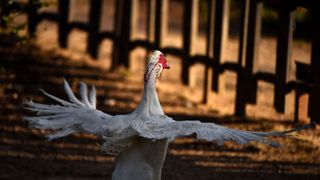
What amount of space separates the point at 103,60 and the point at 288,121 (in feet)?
14.3

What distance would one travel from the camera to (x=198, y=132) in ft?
17.5

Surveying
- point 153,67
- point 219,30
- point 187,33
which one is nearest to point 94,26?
point 187,33

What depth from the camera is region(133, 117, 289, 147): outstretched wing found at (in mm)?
5215

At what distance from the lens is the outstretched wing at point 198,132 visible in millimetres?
5215

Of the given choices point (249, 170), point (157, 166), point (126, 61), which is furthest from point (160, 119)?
point (126, 61)

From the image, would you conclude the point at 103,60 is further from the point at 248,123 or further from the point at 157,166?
the point at 157,166

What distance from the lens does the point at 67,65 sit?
12.5m

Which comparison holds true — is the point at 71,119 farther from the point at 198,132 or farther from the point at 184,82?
the point at 184,82

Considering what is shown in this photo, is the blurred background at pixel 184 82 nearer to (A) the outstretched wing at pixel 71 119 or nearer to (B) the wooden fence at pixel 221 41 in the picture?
(B) the wooden fence at pixel 221 41

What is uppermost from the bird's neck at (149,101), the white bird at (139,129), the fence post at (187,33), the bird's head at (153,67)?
the fence post at (187,33)

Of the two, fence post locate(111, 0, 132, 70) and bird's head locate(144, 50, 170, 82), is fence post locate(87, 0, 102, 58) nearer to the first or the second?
fence post locate(111, 0, 132, 70)

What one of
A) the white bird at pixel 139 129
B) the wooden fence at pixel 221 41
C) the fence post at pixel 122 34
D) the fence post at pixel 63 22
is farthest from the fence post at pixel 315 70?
the fence post at pixel 63 22

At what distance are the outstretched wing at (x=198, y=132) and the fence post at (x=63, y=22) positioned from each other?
7836mm

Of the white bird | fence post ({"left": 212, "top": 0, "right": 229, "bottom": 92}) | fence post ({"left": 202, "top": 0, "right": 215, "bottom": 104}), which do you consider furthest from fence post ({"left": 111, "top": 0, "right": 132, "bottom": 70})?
the white bird
